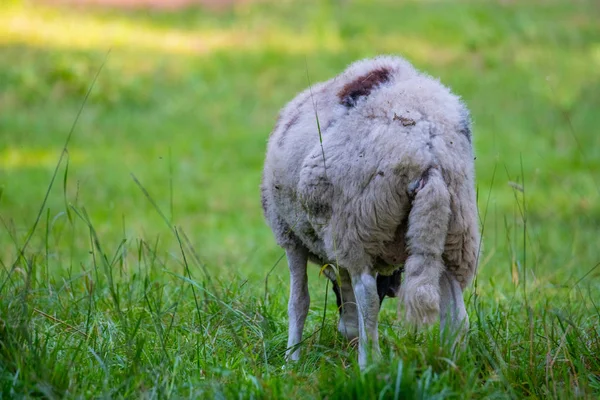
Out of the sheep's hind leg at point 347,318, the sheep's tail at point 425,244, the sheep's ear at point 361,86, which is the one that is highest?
the sheep's ear at point 361,86

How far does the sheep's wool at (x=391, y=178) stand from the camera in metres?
3.59

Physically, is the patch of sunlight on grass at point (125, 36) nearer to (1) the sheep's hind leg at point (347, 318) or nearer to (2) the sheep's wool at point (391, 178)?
(1) the sheep's hind leg at point (347, 318)

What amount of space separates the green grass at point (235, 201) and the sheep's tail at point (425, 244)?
187 millimetres

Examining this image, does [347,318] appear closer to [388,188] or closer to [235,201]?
[388,188]

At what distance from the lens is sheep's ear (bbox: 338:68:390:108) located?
4.02 meters

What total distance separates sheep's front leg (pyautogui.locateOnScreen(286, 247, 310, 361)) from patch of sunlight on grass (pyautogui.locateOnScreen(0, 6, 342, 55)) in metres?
11.3

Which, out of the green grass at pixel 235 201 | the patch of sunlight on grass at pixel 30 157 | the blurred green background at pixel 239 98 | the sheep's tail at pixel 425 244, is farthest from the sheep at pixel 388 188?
the patch of sunlight on grass at pixel 30 157

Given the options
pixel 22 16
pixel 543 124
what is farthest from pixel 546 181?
pixel 22 16

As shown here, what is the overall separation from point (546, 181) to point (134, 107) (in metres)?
6.89

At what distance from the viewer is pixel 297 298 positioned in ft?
14.7

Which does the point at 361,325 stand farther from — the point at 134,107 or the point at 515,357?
the point at 134,107

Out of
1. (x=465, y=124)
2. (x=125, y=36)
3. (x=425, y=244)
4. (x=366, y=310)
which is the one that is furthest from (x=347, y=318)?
(x=125, y=36)

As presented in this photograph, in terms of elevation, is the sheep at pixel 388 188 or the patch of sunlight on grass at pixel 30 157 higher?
the sheep at pixel 388 188

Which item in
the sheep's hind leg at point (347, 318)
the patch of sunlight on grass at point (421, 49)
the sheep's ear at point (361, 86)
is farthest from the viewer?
the patch of sunlight on grass at point (421, 49)
